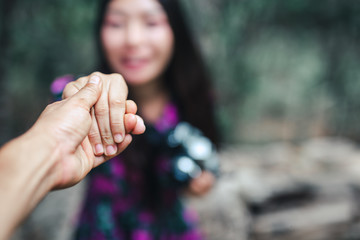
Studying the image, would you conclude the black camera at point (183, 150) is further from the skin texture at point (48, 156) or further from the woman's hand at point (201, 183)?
the skin texture at point (48, 156)

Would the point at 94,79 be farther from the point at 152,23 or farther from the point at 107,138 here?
the point at 152,23

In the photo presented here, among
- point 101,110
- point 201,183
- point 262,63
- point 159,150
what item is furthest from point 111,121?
point 262,63

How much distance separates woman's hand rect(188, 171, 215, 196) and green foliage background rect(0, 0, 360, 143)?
1.40 metres

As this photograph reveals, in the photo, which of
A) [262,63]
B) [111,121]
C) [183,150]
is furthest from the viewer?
[262,63]

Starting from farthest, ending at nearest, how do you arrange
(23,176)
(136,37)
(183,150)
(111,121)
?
1. (183,150)
2. (136,37)
3. (111,121)
4. (23,176)

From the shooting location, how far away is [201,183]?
1021 mm

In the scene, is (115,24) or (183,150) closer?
(115,24)

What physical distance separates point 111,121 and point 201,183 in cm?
68

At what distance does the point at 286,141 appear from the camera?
287 cm

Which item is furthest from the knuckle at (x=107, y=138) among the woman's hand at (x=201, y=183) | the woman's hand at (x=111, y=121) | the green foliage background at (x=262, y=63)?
the green foliage background at (x=262, y=63)

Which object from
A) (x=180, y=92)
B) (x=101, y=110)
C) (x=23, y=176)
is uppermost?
(x=180, y=92)

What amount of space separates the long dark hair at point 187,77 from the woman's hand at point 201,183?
0.18m

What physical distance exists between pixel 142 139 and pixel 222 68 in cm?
178

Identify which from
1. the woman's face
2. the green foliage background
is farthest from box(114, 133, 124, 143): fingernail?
the green foliage background
